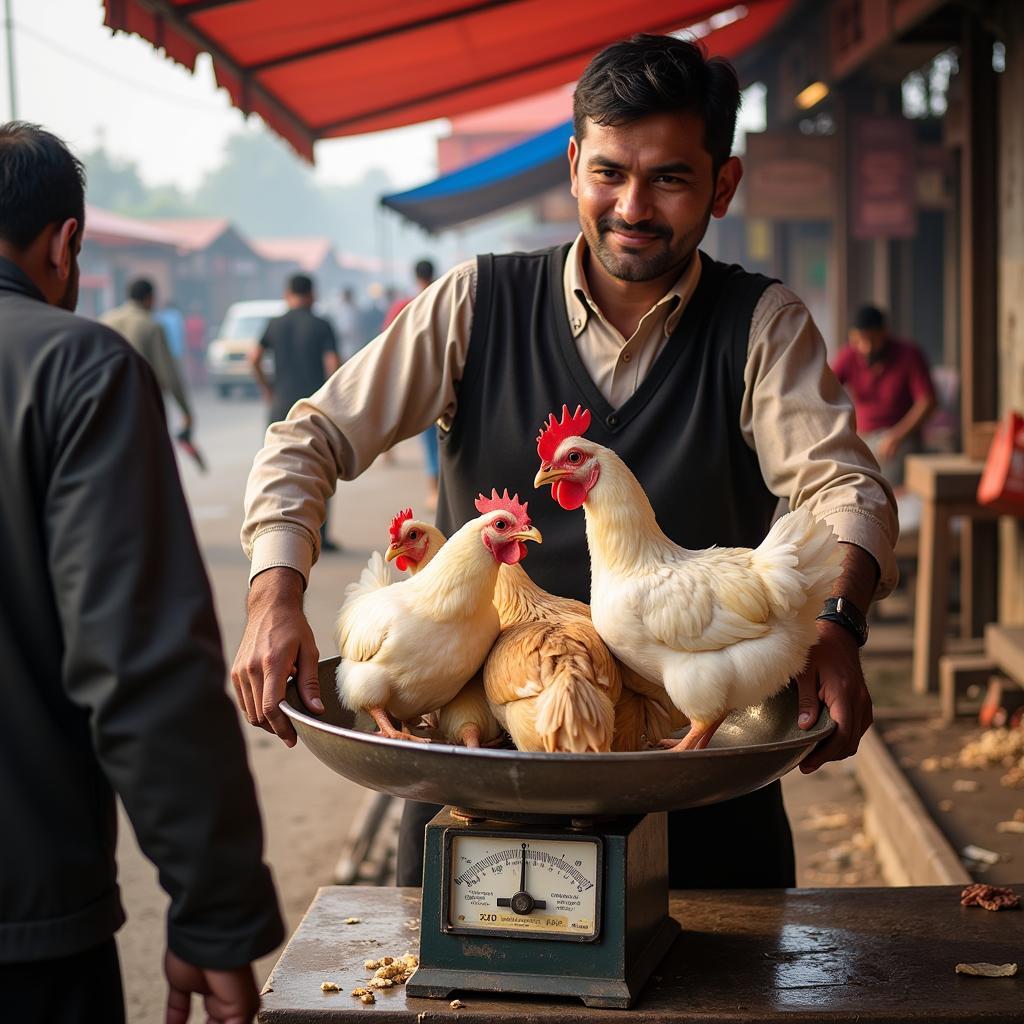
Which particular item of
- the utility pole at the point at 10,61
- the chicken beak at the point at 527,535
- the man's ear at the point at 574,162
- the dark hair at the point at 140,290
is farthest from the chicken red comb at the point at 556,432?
the utility pole at the point at 10,61

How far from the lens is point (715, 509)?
2455 millimetres

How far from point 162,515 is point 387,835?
154 inches

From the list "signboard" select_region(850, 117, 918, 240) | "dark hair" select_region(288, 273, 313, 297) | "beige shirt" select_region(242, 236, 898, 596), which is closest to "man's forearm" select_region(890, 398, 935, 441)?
"signboard" select_region(850, 117, 918, 240)

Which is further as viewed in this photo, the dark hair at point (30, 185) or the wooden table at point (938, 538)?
the wooden table at point (938, 538)

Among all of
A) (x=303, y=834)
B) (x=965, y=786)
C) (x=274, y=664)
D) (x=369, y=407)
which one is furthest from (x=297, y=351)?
(x=274, y=664)

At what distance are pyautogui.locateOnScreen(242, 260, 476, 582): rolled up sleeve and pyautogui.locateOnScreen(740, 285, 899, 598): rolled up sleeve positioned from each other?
1.87 feet

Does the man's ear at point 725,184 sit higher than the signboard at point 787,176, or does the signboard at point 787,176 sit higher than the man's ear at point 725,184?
the signboard at point 787,176

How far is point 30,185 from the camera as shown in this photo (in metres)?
1.86

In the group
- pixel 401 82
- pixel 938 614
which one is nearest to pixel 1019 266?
pixel 938 614

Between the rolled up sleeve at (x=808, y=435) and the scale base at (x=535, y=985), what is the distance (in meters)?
0.80

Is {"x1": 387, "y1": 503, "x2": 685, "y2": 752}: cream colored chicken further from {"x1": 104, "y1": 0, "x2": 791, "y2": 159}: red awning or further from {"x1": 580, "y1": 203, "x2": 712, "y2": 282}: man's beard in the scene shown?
{"x1": 104, "y1": 0, "x2": 791, "y2": 159}: red awning

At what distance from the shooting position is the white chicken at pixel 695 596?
1779 mm

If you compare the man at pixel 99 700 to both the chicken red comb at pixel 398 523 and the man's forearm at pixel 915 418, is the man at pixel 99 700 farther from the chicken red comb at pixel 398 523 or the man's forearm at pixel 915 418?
the man's forearm at pixel 915 418

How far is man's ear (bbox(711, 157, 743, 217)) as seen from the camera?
95.1 inches
